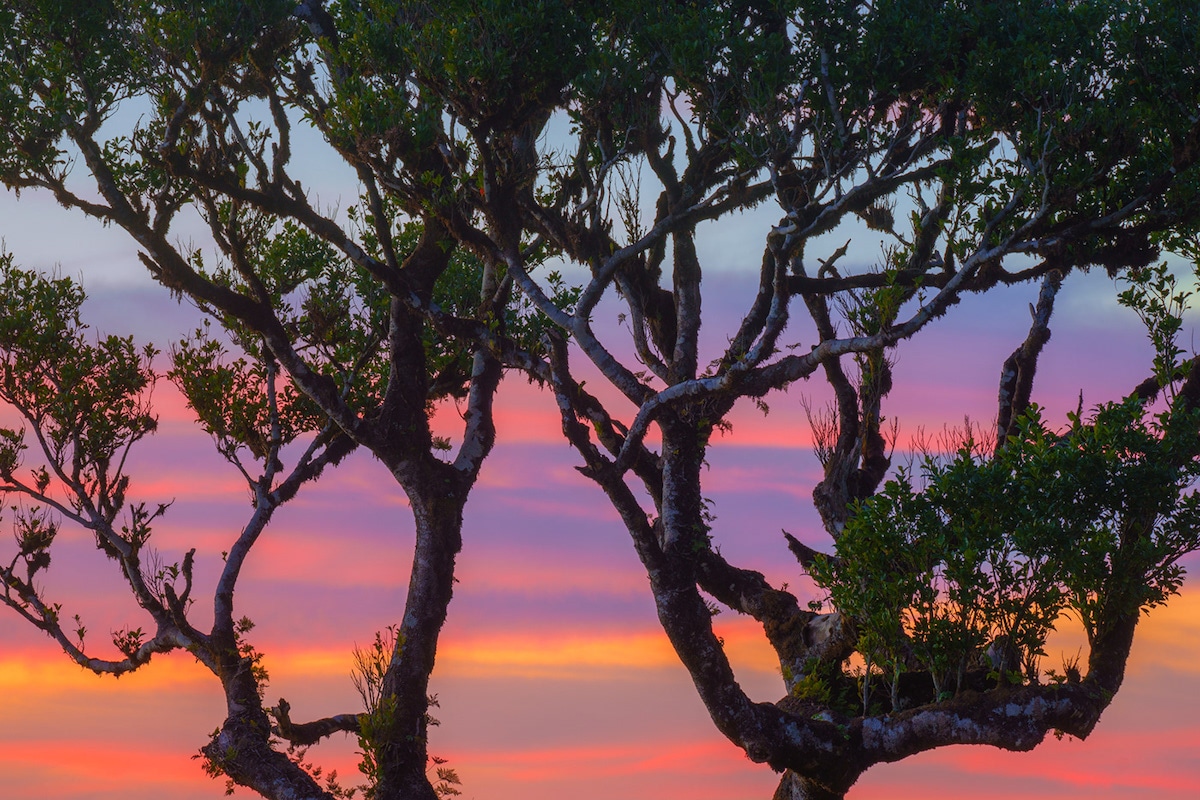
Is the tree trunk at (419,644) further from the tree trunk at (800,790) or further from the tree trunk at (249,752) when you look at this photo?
the tree trunk at (800,790)

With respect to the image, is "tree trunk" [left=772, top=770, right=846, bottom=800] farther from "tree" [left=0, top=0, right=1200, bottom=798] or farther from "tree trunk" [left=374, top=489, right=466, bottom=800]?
"tree trunk" [left=374, top=489, right=466, bottom=800]

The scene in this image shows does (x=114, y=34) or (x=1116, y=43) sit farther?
(x=114, y=34)

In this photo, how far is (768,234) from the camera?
19000mm

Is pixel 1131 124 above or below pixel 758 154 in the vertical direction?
below

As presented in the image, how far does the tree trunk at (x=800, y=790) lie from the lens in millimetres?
18016

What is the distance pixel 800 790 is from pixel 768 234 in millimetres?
9014

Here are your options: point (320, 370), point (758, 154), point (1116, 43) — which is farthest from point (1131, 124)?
point (320, 370)

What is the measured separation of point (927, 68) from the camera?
60.7 feet

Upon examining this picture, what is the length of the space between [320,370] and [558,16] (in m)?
9.05

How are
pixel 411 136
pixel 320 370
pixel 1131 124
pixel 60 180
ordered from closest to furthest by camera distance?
1. pixel 1131 124
2. pixel 411 136
3. pixel 60 180
4. pixel 320 370

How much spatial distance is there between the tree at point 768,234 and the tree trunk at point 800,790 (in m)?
0.04

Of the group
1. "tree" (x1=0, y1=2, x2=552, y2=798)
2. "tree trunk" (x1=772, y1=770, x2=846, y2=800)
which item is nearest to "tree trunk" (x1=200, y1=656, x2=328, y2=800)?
"tree" (x1=0, y1=2, x2=552, y2=798)

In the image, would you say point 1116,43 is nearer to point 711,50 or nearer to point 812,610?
point 711,50

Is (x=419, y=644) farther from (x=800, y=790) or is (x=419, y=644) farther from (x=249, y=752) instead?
(x=800, y=790)
